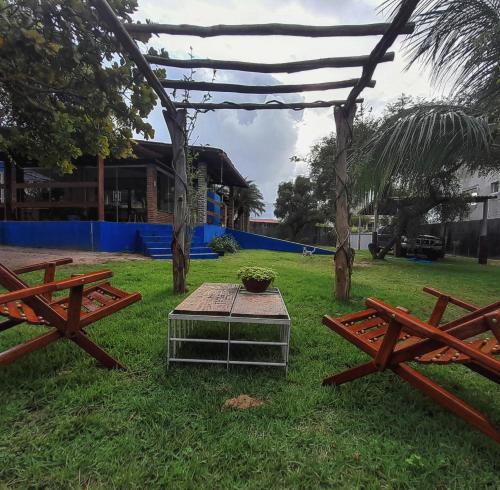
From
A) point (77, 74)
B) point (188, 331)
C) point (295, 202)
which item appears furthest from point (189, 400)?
point (295, 202)

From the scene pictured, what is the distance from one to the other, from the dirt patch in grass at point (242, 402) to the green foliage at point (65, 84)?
9.49ft

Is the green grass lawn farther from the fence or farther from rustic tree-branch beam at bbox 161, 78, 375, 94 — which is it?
the fence

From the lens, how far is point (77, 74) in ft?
10.7

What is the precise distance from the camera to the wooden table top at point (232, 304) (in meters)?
2.38

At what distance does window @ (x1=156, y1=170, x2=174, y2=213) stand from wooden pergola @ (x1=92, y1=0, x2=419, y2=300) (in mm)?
8637

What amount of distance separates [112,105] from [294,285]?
3.72 meters

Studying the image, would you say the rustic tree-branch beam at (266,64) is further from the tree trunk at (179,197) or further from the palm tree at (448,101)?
the tree trunk at (179,197)

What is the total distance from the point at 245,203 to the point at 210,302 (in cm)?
2388

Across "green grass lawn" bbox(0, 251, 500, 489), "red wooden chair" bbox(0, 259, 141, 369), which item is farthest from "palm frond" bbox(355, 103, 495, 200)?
"red wooden chair" bbox(0, 259, 141, 369)

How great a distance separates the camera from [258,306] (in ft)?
8.76

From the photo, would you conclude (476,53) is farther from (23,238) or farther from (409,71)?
(23,238)

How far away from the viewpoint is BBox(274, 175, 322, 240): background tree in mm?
26562

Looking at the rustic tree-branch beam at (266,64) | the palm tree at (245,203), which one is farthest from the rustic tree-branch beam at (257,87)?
the palm tree at (245,203)

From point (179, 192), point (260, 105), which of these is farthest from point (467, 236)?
point (179, 192)
